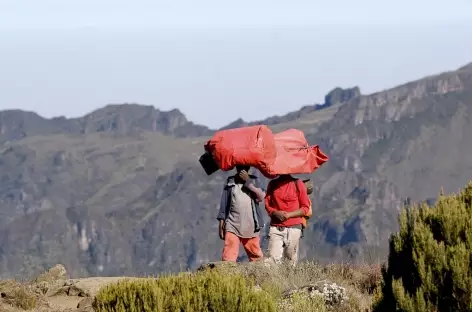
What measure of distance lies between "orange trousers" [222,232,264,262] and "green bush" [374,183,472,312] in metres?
5.10

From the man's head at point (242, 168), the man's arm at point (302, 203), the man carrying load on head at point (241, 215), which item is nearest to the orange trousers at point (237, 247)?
the man carrying load on head at point (241, 215)

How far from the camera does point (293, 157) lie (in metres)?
14.1

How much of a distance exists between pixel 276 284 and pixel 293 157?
115 inches

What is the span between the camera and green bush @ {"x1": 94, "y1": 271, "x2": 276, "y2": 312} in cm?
904

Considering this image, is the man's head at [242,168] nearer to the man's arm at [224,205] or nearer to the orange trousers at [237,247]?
the man's arm at [224,205]

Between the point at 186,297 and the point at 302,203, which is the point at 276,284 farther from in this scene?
the point at 302,203

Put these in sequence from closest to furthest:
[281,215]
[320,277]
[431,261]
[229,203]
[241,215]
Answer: [431,261]
[320,277]
[281,215]
[241,215]
[229,203]

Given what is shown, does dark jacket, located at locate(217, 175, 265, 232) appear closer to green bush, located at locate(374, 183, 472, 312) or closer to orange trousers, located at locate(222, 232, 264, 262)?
orange trousers, located at locate(222, 232, 264, 262)

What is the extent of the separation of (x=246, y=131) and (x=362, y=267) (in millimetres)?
2234

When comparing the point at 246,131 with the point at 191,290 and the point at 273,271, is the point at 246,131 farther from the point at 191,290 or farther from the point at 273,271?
the point at 191,290

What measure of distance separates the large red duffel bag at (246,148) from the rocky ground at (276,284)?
151 centimetres

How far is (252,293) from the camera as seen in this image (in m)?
9.28

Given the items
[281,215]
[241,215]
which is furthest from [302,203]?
[241,215]

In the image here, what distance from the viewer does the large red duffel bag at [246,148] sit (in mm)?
13570
